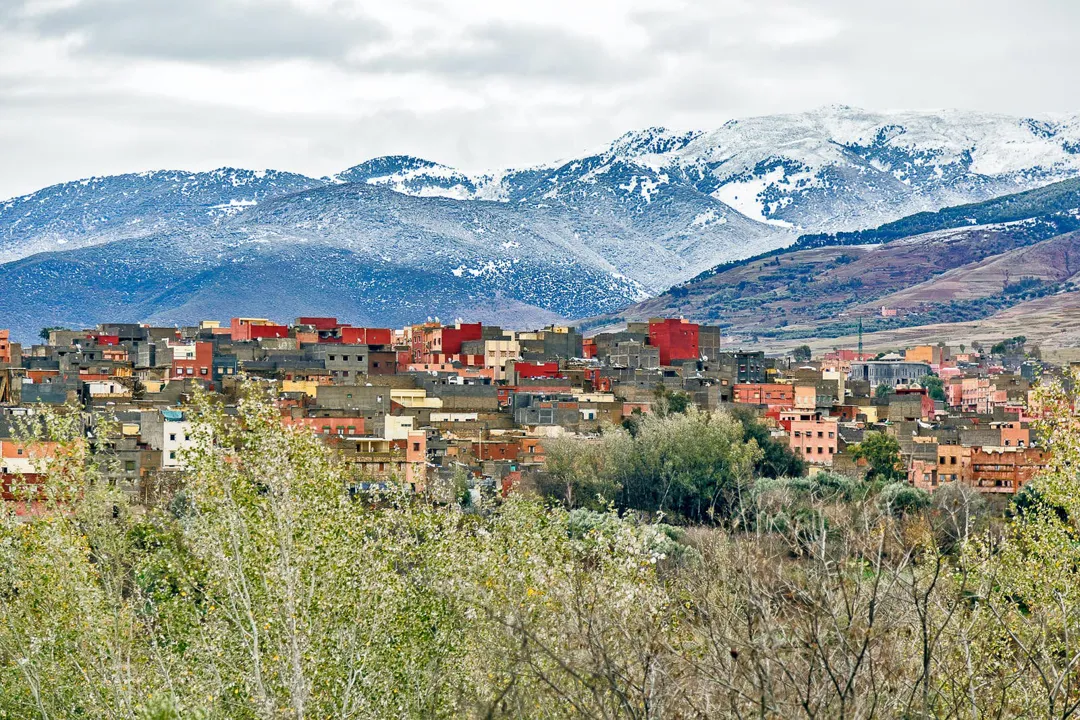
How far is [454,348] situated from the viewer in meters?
83.6

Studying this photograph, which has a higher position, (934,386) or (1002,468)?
(934,386)

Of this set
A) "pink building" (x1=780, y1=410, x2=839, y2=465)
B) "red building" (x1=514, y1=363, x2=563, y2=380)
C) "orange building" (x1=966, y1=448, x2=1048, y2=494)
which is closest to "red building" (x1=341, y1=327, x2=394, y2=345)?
"red building" (x1=514, y1=363, x2=563, y2=380)

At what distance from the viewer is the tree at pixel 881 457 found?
49.7 metres

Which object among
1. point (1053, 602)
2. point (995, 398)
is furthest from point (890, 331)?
point (1053, 602)

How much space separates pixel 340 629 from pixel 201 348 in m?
54.0

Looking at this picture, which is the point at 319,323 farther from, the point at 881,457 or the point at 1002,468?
the point at 1002,468

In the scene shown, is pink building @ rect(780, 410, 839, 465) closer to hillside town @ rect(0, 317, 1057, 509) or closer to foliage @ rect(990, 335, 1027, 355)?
hillside town @ rect(0, 317, 1057, 509)

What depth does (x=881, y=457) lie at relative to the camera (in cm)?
5109

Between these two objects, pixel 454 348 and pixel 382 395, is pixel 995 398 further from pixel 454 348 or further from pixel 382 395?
pixel 382 395

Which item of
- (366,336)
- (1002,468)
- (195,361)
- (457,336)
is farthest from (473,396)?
(457,336)

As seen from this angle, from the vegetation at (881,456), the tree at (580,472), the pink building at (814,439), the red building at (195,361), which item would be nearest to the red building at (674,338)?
the red building at (195,361)

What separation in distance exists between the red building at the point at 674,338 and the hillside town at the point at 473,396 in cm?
10

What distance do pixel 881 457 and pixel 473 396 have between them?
1443 cm

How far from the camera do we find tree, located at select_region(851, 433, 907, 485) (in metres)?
49.7
